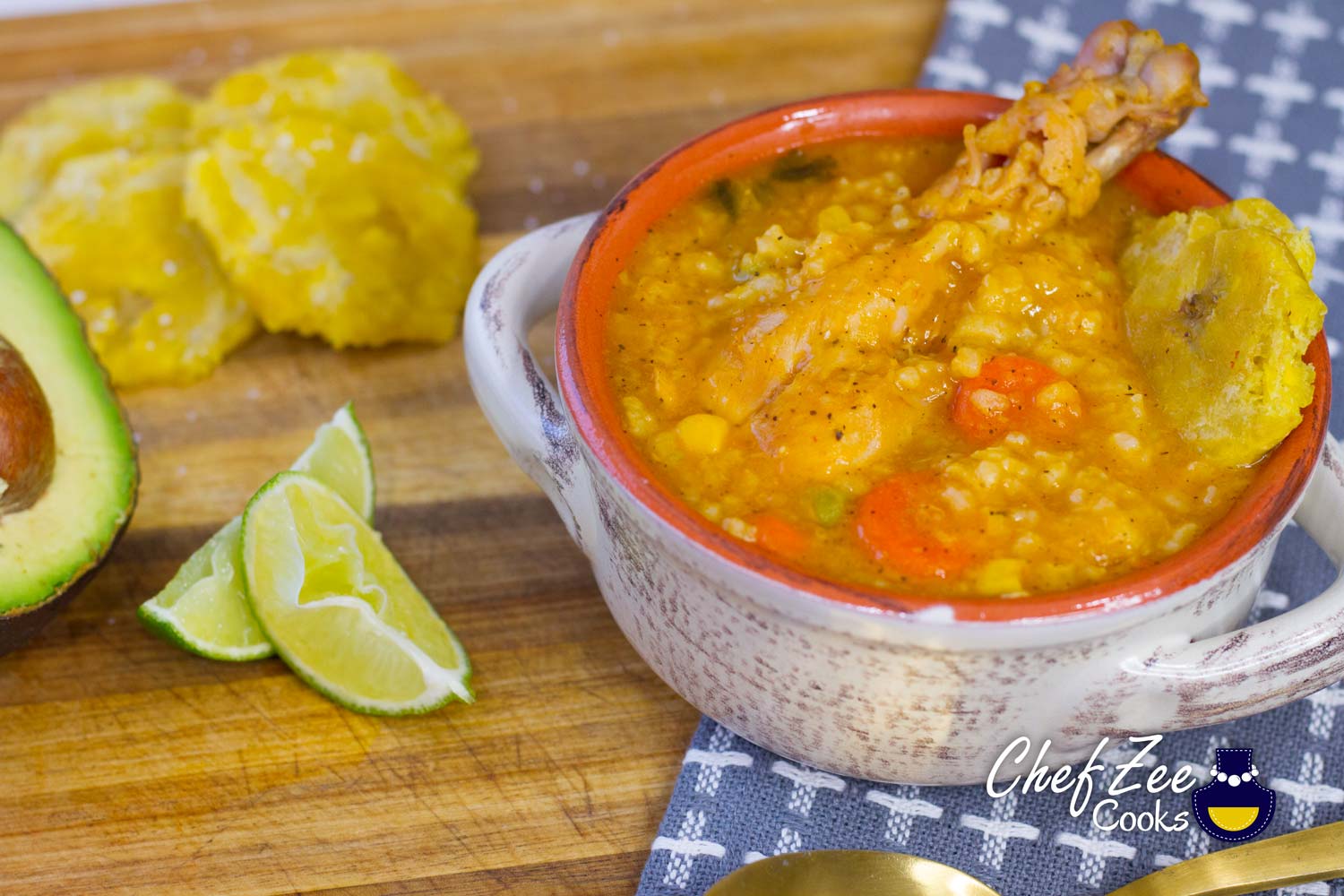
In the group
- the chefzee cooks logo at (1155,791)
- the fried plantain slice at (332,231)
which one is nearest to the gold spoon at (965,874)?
the chefzee cooks logo at (1155,791)

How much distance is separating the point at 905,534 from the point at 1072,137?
66 cm

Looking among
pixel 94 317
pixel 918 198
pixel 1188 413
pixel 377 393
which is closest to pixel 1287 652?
pixel 1188 413

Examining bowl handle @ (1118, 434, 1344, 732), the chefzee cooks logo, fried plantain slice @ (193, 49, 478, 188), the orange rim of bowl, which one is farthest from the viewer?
fried plantain slice @ (193, 49, 478, 188)

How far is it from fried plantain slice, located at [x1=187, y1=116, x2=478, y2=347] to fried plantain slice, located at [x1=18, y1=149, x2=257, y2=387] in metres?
0.10

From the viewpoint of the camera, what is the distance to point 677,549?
160 cm

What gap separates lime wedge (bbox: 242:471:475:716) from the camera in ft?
6.55

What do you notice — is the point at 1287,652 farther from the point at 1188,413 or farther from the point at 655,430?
the point at 655,430

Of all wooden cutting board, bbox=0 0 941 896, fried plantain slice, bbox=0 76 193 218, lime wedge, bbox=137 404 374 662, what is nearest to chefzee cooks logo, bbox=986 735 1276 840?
wooden cutting board, bbox=0 0 941 896

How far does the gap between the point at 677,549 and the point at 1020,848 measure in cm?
64

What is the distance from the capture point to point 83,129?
277 cm

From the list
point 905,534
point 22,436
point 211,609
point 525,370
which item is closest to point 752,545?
point 905,534

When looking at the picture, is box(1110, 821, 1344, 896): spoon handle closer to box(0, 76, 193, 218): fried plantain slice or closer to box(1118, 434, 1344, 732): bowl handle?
box(1118, 434, 1344, 732): bowl handle

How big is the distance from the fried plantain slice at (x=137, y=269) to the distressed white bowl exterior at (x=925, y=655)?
0.93 meters

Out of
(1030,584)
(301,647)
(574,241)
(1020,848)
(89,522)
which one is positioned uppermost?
(574,241)
